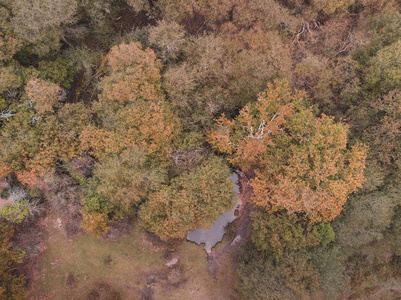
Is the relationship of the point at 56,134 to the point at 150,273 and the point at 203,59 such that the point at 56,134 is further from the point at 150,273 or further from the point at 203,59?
the point at 150,273

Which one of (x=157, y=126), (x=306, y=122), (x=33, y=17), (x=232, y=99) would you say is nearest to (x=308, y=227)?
(x=306, y=122)

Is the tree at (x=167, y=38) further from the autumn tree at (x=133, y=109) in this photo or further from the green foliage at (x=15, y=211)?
the green foliage at (x=15, y=211)

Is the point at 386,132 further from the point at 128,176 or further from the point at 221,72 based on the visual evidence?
the point at 128,176

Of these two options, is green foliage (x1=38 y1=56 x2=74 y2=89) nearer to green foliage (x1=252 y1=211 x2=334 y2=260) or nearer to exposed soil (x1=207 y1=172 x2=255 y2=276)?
exposed soil (x1=207 y1=172 x2=255 y2=276)

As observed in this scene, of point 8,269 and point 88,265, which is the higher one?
point 8,269

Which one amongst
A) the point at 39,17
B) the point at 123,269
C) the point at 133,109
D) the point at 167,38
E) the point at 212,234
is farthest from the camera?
the point at 212,234

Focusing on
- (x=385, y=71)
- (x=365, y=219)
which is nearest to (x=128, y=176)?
(x=365, y=219)
